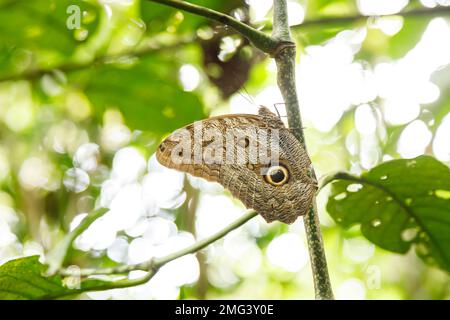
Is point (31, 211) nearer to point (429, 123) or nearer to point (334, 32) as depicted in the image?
point (334, 32)

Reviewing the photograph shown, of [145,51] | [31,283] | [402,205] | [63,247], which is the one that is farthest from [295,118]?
[145,51]

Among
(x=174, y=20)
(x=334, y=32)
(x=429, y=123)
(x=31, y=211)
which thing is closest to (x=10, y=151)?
(x=31, y=211)

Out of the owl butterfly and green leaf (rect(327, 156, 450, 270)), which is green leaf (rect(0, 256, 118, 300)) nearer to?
the owl butterfly

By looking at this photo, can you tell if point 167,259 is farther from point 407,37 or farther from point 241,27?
point 407,37

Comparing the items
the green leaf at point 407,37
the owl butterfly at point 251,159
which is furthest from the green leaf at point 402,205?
the green leaf at point 407,37

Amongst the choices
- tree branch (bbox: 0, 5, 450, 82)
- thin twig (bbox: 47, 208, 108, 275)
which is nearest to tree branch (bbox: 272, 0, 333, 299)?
thin twig (bbox: 47, 208, 108, 275)

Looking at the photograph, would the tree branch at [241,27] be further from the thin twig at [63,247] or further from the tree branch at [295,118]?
the thin twig at [63,247]
